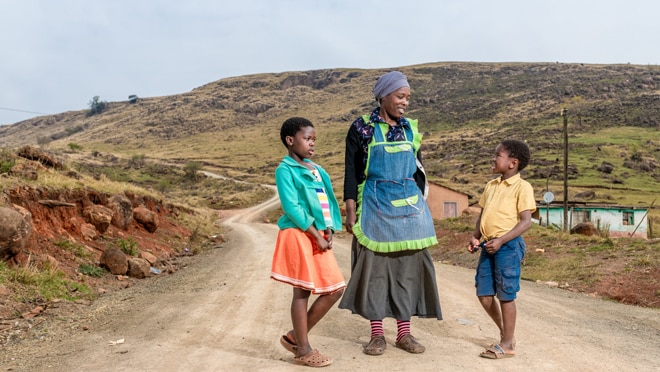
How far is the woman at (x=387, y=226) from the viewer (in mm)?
4539

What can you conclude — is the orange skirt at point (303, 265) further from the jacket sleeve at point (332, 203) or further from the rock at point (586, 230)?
the rock at point (586, 230)

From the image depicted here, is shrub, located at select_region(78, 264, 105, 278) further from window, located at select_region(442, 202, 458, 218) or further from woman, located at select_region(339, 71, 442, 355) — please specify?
window, located at select_region(442, 202, 458, 218)

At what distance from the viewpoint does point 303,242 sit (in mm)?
4238

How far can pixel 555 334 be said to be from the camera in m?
A: 5.58

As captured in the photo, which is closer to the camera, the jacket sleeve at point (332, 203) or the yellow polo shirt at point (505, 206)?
the jacket sleeve at point (332, 203)

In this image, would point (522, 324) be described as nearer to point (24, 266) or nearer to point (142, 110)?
point (24, 266)

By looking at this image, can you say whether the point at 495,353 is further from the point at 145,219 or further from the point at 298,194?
the point at 145,219

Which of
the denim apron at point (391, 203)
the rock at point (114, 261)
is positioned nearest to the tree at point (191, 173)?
the rock at point (114, 261)

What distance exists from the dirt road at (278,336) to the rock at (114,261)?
243 centimetres

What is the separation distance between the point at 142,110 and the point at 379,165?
543 feet

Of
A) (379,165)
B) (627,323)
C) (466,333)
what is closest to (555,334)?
(466,333)

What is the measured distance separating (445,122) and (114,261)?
98.1 meters

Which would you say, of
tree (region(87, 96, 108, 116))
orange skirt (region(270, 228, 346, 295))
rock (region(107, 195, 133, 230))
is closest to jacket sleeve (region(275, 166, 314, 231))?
orange skirt (region(270, 228, 346, 295))

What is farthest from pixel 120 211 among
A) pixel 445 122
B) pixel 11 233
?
pixel 445 122
